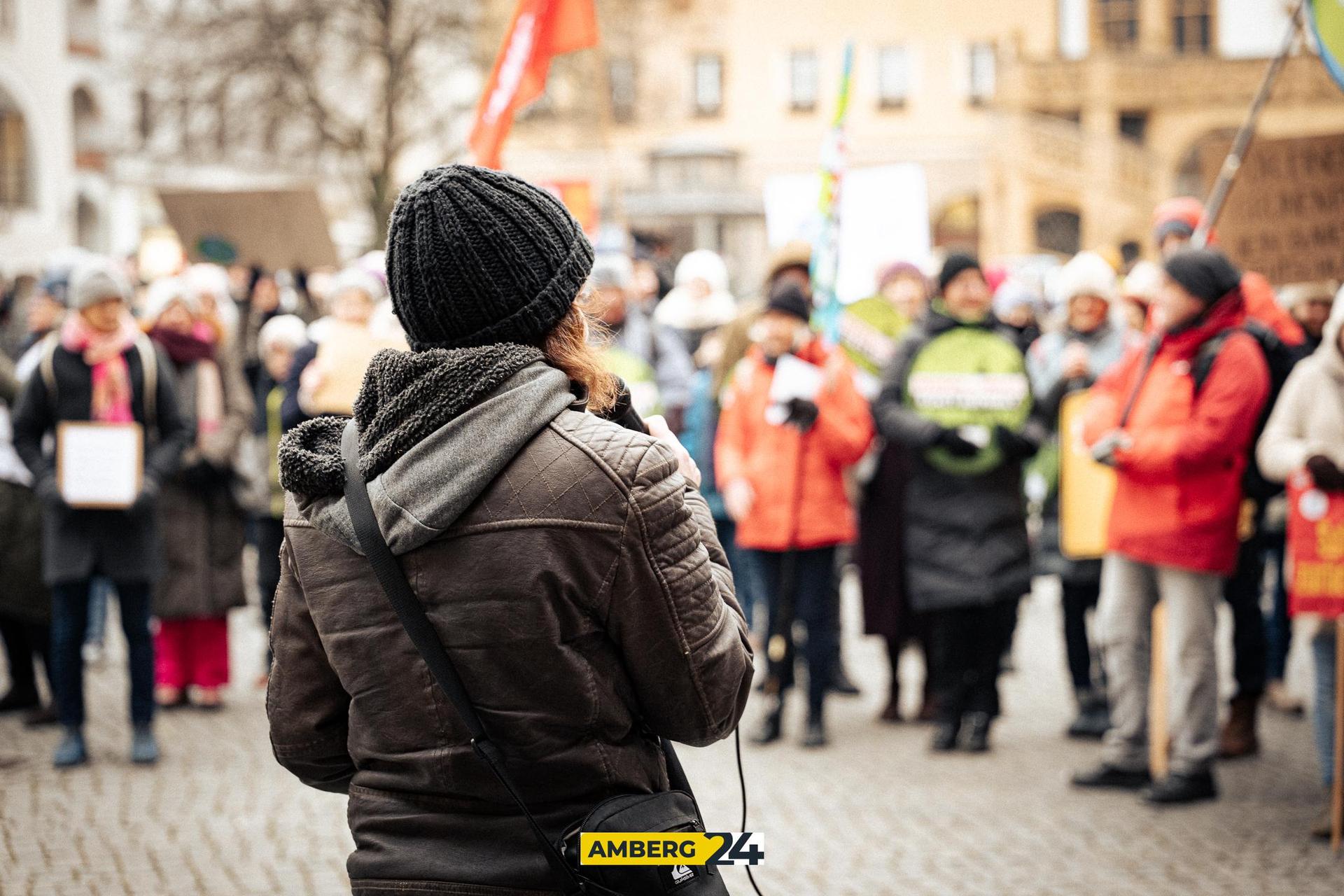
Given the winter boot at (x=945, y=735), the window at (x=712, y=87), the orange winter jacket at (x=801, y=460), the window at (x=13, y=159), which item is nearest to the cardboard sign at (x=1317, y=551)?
the winter boot at (x=945, y=735)

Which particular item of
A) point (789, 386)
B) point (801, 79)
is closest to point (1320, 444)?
point (789, 386)

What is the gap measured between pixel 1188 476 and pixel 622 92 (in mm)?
42029

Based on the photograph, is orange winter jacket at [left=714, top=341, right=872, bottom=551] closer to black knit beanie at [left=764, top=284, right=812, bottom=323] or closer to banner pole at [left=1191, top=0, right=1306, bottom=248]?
black knit beanie at [left=764, top=284, right=812, bottom=323]

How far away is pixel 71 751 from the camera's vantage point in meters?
6.98

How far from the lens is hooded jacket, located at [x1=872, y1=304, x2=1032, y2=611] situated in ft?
23.8

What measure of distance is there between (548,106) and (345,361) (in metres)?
25.5

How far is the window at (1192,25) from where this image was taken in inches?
1889

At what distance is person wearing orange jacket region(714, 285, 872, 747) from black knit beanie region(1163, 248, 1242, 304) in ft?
5.63

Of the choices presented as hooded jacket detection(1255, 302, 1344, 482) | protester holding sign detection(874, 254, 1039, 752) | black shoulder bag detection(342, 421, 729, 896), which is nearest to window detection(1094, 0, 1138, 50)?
protester holding sign detection(874, 254, 1039, 752)

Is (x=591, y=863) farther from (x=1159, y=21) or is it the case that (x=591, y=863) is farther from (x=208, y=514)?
(x=1159, y=21)

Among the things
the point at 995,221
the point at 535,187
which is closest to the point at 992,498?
the point at 535,187

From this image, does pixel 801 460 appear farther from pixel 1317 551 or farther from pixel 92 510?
pixel 92 510

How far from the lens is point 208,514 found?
27.4ft

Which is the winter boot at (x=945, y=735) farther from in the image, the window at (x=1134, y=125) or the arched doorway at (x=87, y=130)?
the window at (x=1134, y=125)
